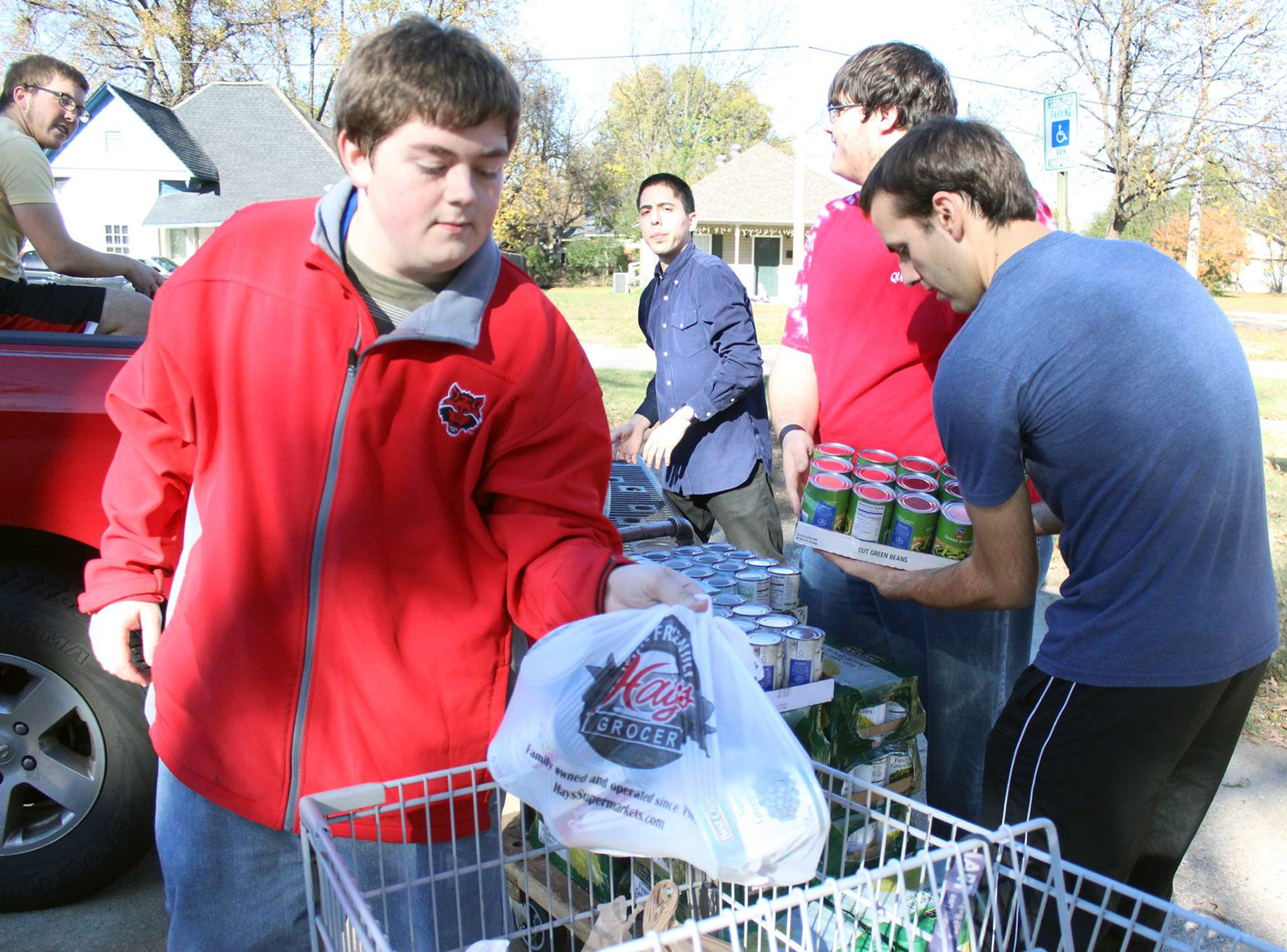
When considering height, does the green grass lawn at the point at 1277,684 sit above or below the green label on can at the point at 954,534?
below

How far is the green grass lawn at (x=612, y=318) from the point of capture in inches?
795

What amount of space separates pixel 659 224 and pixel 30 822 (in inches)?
129

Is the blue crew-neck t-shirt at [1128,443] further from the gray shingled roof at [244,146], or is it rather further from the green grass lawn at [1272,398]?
the gray shingled roof at [244,146]

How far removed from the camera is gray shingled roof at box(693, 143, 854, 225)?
3969 cm

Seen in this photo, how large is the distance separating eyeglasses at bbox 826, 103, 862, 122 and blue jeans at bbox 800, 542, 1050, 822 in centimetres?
129

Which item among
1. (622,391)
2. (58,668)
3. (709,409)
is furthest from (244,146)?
(58,668)

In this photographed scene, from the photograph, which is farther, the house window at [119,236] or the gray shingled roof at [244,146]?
the house window at [119,236]

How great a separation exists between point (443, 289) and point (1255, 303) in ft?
156

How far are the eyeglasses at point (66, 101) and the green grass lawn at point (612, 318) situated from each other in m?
8.28

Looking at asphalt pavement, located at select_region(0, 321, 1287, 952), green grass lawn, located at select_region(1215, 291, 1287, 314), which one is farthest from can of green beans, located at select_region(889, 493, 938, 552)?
green grass lawn, located at select_region(1215, 291, 1287, 314)

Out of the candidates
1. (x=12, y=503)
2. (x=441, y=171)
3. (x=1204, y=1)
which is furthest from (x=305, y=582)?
(x=1204, y=1)

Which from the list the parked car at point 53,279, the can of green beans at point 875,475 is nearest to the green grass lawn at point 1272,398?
the can of green beans at point 875,475

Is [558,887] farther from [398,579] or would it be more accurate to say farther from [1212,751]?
[1212,751]

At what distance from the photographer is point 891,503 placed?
2334 mm
